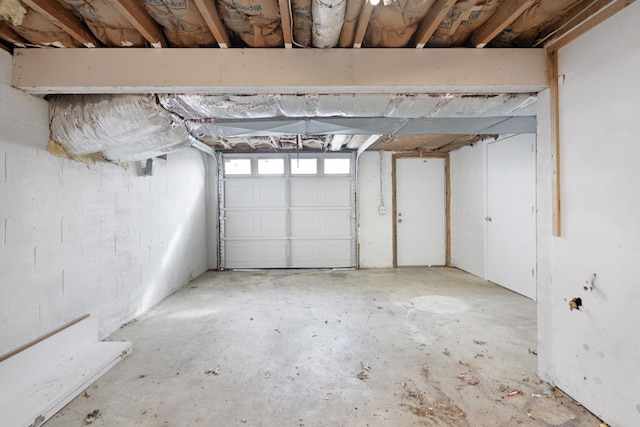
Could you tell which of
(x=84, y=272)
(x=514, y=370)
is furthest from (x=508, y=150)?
(x=84, y=272)

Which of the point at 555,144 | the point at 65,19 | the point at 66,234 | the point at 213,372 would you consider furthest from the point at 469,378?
the point at 65,19

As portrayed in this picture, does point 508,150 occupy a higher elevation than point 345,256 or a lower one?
higher

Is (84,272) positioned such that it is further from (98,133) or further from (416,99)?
(416,99)

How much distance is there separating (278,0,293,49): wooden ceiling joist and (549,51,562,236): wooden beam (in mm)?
1638

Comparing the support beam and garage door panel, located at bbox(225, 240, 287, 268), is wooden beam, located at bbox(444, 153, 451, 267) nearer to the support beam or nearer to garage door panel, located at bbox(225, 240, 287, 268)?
garage door panel, located at bbox(225, 240, 287, 268)

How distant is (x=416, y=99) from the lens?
195 cm

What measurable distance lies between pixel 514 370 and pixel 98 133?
3.49 m

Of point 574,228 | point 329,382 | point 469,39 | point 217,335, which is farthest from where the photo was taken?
point 217,335

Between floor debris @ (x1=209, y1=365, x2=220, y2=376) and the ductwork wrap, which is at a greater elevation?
the ductwork wrap

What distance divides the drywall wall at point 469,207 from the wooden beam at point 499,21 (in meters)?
3.08

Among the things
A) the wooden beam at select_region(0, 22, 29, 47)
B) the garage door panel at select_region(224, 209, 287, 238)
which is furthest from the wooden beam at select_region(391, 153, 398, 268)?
the wooden beam at select_region(0, 22, 29, 47)

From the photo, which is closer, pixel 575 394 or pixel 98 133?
pixel 575 394

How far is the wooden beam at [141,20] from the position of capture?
134 centimetres

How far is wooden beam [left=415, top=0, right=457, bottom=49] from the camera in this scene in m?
1.36
